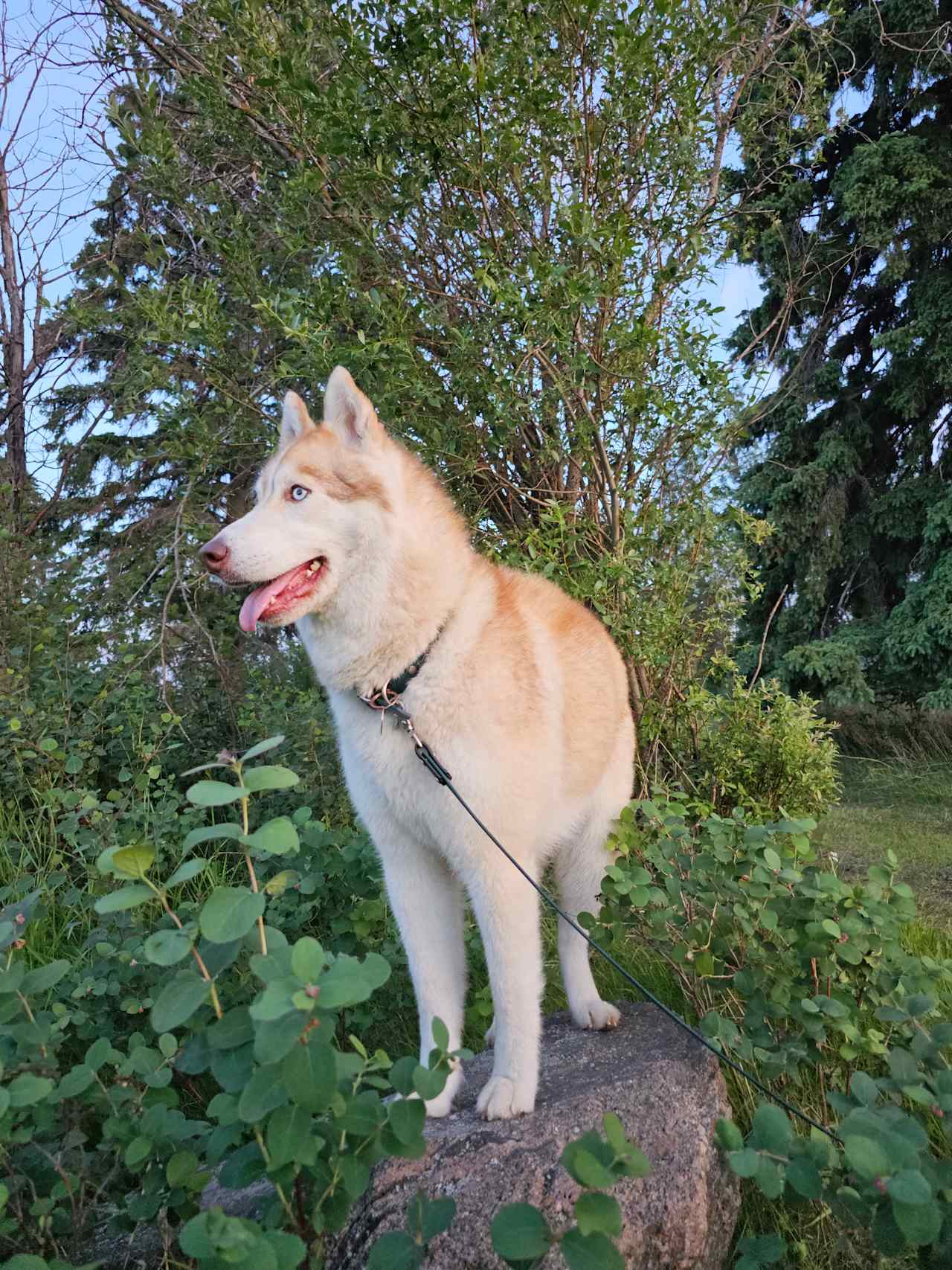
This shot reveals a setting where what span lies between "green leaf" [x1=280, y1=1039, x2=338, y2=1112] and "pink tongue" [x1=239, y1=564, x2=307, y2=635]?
1168 mm

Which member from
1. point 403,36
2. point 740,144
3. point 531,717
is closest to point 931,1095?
point 531,717

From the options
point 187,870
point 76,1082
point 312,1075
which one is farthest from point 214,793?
point 76,1082

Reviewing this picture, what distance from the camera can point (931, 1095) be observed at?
5.13 feet

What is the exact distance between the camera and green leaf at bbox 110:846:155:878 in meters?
1.35

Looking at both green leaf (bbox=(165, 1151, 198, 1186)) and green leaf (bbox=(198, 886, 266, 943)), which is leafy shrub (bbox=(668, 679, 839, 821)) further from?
green leaf (bbox=(198, 886, 266, 943))

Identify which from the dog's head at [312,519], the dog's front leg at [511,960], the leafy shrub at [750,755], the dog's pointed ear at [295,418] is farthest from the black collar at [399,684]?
the leafy shrub at [750,755]

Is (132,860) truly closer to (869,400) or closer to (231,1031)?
(231,1031)

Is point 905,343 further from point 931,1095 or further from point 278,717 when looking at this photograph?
point 931,1095

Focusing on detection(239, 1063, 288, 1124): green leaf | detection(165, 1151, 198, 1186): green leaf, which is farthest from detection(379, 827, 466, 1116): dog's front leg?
detection(239, 1063, 288, 1124): green leaf

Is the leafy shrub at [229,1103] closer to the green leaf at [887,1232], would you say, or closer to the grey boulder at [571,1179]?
the grey boulder at [571,1179]

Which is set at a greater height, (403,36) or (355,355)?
(403,36)

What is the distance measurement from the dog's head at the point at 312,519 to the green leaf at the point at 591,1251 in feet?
4.81

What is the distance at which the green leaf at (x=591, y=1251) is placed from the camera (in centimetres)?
120

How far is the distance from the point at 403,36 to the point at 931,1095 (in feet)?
14.0
